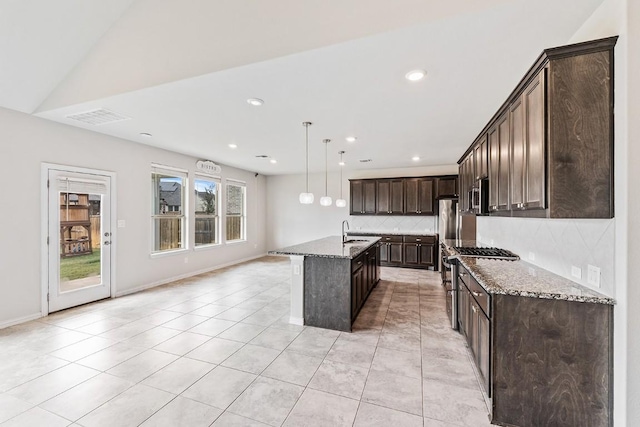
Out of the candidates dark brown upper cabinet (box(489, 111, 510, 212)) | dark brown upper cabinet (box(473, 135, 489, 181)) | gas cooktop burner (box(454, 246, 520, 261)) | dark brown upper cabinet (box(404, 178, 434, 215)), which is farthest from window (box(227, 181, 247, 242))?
dark brown upper cabinet (box(489, 111, 510, 212))

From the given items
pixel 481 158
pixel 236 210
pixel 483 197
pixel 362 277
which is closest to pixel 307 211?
pixel 236 210

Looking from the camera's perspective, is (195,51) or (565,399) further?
(195,51)

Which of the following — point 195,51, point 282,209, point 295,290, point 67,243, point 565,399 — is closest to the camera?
point 565,399

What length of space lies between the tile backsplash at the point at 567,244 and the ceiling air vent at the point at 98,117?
16.1 feet

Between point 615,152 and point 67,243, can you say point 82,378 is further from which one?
point 615,152

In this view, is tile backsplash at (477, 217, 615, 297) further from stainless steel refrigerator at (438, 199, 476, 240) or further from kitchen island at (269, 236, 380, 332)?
kitchen island at (269, 236, 380, 332)

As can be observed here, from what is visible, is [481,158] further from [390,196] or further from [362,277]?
[390,196]

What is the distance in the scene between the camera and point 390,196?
7.24 m

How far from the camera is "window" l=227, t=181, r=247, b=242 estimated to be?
775cm

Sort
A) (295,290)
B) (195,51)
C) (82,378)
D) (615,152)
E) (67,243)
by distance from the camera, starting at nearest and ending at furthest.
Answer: (615,152), (82,378), (195,51), (295,290), (67,243)

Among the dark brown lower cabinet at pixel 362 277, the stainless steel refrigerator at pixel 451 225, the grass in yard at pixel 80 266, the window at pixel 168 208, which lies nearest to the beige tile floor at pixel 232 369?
the dark brown lower cabinet at pixel 362 277

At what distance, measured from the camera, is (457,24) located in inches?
71.6

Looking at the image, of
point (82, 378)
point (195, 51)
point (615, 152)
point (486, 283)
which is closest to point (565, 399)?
point (486, 283)

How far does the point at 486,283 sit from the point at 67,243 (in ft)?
17.6
